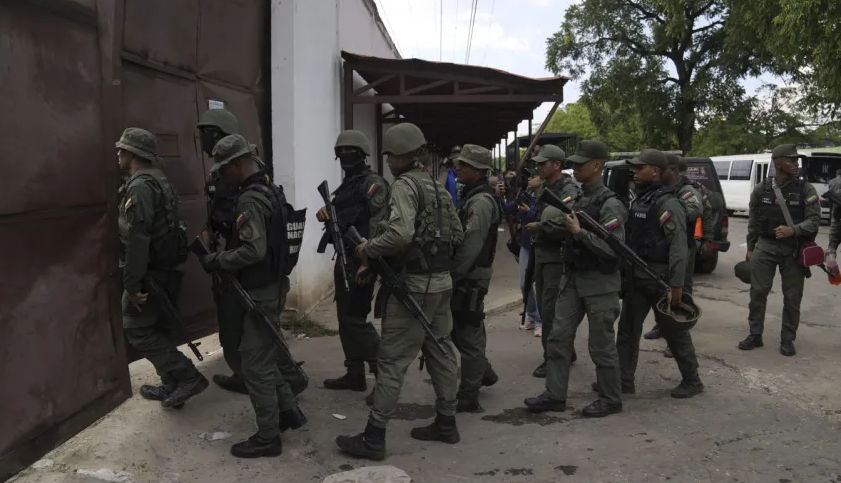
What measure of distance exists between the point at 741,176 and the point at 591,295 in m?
21.3

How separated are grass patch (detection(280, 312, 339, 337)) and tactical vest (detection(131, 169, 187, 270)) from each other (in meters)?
2.35

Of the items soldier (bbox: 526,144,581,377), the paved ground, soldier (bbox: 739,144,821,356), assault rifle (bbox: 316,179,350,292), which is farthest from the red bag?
assault rifle (bbox: 316,179,350,292)

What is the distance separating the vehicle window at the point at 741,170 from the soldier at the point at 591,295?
2079 cm

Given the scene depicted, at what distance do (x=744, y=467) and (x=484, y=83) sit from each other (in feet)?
20.5

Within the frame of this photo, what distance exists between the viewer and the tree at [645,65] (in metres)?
27.5

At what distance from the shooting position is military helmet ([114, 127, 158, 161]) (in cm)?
373

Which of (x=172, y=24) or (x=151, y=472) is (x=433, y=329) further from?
(x=172, y=24)

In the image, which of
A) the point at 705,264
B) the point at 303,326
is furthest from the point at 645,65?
the point at 303,326

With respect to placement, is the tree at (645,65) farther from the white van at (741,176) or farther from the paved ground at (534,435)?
the paved ground at (534,435)

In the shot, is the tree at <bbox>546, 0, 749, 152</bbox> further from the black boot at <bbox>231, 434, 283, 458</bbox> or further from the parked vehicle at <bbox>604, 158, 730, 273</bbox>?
the black boot at <bbox>231, 434, 283, 458</bbox>

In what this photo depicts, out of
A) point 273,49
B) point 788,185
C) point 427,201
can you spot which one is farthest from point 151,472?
point 788,185

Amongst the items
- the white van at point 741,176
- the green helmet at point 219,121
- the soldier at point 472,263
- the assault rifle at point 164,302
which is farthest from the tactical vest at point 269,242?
the white van at point 741,176

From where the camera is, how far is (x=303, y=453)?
3742 millimetres

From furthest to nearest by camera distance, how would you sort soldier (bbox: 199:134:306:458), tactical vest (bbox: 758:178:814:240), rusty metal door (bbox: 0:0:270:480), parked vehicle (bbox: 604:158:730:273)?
parked vehicle (bbox: 604:158:730:273)
tactical vest (bbox: 758:178:814:240)
soldier (bbox: 199:134:306:458)
rusty metal door (bbox: 0:0:270:480)
